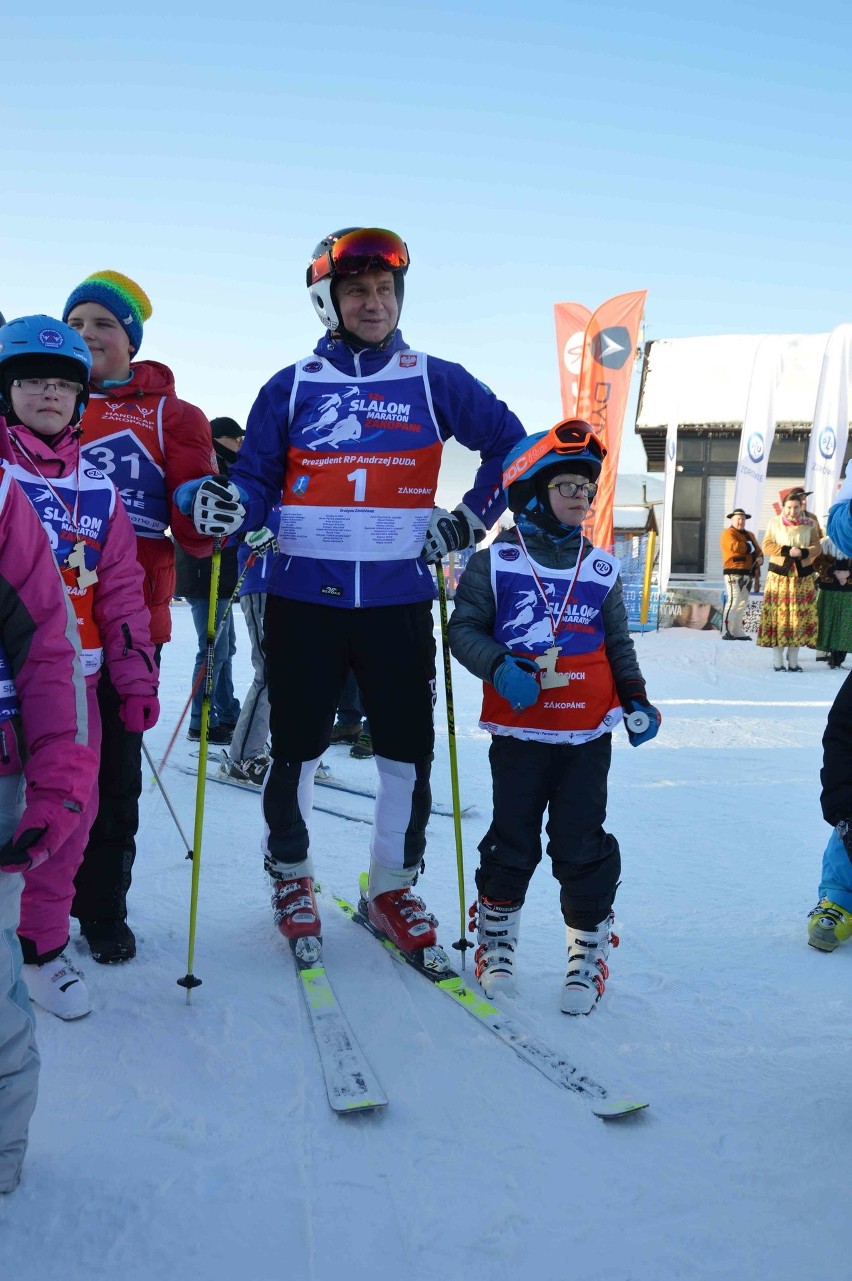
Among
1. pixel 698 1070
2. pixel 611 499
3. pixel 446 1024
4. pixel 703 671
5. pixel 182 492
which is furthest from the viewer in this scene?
pixel 611 499

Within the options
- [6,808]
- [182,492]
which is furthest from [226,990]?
[182,492]

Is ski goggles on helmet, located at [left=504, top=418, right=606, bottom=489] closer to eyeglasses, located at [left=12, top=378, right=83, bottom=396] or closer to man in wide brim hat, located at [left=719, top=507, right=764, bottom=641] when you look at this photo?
eyeglasses, located at [left=12, top=378, right=83, bottom=396]

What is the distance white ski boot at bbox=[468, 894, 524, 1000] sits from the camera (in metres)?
2.88

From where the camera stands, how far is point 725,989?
296 cm

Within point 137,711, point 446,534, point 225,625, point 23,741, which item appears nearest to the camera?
point 23,741

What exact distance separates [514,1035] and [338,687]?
1232mm

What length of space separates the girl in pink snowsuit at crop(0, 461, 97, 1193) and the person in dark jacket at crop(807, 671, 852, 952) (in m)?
2.12

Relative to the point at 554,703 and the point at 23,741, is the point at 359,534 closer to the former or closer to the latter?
the point at 554,703

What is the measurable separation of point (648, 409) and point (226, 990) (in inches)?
948

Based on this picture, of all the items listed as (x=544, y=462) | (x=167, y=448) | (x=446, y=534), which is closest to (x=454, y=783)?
(x=446, y=534)

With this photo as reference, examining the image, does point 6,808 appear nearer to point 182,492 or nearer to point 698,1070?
point 182,492

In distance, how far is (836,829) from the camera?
2.98m

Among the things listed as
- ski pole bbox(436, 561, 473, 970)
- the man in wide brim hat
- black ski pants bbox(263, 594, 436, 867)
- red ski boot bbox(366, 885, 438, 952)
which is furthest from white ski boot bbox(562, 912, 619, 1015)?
the man in wide brim hat

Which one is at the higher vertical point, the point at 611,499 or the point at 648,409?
the point at 648,409
